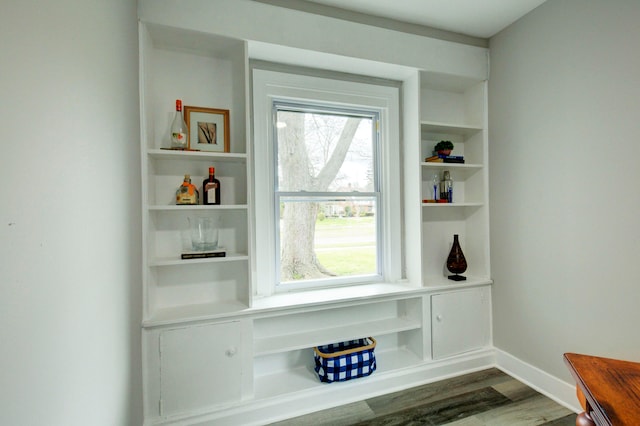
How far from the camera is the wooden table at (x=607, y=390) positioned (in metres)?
0.88

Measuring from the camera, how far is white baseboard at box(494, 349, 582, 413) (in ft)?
6.12

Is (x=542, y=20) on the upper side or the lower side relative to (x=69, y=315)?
upper

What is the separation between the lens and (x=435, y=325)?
225cm


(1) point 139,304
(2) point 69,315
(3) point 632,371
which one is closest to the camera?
(2) point 69,315

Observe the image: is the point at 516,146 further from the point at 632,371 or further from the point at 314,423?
the point at 314,423

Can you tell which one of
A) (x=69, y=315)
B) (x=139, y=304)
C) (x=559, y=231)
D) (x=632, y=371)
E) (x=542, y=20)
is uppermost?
(x=542, y=20)

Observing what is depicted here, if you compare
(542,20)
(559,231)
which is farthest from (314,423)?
(542,20)

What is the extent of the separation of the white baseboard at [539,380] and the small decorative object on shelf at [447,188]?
1.33 meters

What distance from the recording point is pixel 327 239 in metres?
2.35

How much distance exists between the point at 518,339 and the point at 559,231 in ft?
2.98

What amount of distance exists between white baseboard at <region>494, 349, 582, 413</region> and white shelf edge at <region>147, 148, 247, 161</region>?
255 centimetres

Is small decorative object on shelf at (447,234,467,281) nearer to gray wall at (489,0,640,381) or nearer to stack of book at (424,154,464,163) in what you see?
gray wall at (489,0,640,381)

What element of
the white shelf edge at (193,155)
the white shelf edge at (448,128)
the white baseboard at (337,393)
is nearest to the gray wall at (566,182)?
the white shelf edge at (448,128)

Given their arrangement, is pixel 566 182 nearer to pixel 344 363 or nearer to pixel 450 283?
pixel 450 283
